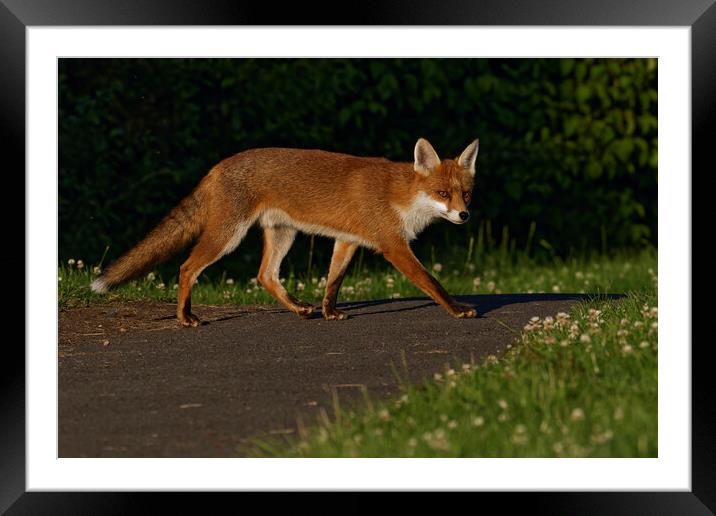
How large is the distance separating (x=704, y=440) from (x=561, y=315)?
206 cm

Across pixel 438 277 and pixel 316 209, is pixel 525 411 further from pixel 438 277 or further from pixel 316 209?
pixel 438 277

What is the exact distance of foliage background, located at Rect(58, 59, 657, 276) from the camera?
10.8 metres

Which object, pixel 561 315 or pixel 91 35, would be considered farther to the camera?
pixel 561 315

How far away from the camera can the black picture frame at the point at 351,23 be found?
5.25 meters

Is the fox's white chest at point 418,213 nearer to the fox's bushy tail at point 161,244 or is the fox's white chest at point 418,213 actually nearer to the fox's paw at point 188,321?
the fox's bushy tail at point 161,244

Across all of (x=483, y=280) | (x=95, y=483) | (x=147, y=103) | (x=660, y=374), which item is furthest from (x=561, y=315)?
(x=147, y=103)

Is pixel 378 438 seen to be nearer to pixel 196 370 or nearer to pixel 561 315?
pixel 196 370

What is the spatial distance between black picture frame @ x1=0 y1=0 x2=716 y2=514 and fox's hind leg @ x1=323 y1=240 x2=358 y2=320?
3290 millimetres

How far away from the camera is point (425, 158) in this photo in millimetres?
8375

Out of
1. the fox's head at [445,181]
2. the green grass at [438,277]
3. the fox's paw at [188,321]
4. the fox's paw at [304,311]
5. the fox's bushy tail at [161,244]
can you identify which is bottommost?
the fox's paw at [188,321]

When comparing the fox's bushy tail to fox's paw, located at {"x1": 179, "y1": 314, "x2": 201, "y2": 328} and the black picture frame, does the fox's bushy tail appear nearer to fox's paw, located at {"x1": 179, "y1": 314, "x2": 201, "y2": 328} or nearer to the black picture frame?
fox's paw, located at {"x1": 179, "y1": 314, "x2": 201, "y2": 328}

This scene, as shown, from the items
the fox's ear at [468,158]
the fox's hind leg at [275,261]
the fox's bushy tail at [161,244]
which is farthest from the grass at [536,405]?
the fox's bushy tail at [161,244]

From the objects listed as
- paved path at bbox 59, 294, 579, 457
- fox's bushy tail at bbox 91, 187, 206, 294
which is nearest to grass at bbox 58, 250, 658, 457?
paved path at bbox 59, 294, 579, 457

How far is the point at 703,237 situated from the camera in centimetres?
542
